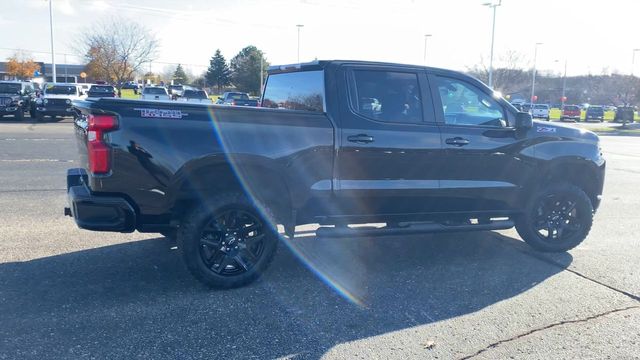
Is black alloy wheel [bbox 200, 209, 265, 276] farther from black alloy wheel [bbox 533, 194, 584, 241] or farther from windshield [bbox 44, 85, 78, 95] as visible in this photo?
windshield [bbox 44, 85, 78, 95]

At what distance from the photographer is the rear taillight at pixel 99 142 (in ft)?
13.6

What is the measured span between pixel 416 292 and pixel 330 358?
1442 millimetres

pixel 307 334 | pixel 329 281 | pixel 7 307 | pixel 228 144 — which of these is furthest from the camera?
pixel 329 281

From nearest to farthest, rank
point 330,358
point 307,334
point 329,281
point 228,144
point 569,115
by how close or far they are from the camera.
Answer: point 330,358
point 307,334
point 228,144
point 329,281
point 569,115

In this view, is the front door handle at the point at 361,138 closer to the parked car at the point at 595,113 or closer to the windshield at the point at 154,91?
the windshield at the point at 154,91

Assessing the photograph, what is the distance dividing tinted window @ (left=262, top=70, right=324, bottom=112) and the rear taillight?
1890 mm

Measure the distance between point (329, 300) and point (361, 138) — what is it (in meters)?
1.49

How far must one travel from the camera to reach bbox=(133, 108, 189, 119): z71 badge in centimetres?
420

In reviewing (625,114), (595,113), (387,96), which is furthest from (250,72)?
(387,96)

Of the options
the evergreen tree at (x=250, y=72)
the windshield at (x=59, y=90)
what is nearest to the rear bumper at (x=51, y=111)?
the windshield at (x=59, y=90)

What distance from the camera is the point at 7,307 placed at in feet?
13.6

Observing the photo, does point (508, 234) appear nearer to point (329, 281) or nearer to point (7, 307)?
point (329, 281)

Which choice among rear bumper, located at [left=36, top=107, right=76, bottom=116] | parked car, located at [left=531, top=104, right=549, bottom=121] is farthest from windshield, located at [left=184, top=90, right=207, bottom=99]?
parked car, located at [left=531, top=104, right=549, bottom=121]

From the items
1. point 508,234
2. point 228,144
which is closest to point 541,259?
point 508,234
